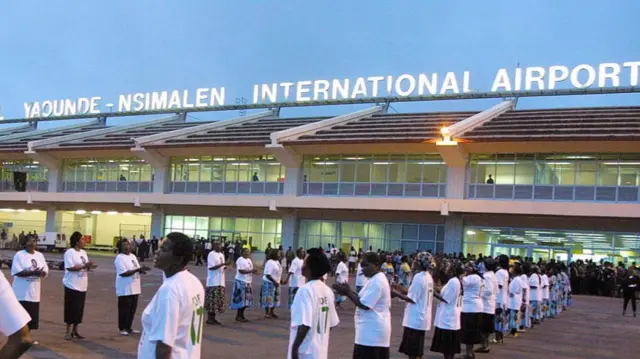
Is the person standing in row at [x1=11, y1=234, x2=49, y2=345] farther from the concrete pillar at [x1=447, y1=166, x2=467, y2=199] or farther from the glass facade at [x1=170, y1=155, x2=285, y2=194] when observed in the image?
the glass facade at [x1=170, y1=155, x2=285, y2=194]

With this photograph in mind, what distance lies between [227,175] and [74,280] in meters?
31.0

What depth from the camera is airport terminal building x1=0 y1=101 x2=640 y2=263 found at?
32.5 metres

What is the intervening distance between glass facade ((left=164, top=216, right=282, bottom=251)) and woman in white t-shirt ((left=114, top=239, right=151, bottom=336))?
93.7 ft

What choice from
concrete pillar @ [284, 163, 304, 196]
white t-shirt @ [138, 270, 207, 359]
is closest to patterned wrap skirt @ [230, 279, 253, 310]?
white t-shirt @ [138, 270, 207, 359]

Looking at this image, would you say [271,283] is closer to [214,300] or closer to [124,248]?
[214,300]

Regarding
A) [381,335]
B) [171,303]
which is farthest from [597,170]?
[171,303]

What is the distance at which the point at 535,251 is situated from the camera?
3388 centimetres

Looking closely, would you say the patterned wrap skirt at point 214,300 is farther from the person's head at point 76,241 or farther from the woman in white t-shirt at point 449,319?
the woman in white t-shirt at point 449,319

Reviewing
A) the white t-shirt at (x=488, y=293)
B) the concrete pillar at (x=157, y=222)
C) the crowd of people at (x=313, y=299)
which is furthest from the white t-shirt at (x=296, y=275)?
the concrete pillar at (x=157, y=222)

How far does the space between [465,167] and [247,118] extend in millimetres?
18324

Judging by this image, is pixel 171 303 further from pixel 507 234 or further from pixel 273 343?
pixel 507 234

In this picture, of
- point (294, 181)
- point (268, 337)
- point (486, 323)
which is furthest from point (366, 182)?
point (486, 323)

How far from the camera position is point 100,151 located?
45219mm

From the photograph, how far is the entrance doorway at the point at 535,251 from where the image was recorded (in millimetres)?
33344
